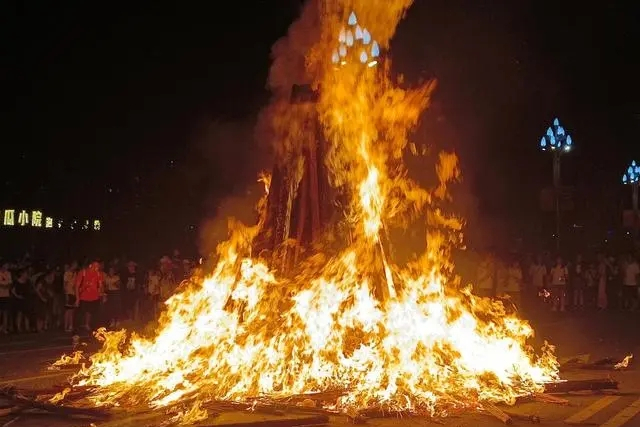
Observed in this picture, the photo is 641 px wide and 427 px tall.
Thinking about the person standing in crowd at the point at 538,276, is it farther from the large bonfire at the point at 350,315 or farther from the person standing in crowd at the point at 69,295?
the large bonfire at the point at 350,315

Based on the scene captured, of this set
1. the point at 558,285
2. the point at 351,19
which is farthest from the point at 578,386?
the point at 558,285

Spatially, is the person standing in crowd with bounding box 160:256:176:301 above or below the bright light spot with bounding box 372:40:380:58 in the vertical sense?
below

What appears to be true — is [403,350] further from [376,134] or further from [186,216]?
[186,216]

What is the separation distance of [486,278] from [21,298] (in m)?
9.66

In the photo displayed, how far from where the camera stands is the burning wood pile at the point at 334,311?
767 centimetres

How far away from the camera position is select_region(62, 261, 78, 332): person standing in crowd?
15.0 m

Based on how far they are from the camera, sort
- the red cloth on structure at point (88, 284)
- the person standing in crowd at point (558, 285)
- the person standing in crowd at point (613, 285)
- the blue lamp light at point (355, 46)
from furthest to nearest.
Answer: the person standing in crowd at point (613, 285) → the person standing in crowd at point (558, 285) → the red cloth on structure at point (88, 284) → the blue lamp light at point (355, 46)

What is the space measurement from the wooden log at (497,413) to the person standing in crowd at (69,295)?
9628 millimetres

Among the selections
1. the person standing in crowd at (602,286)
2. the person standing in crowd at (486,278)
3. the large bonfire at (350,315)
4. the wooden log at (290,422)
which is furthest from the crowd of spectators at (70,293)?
the person standing in crowd at (602,286)

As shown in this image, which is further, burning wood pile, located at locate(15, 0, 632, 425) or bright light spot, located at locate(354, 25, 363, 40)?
bright light spot, located at locate(354, 25, 363, 40)

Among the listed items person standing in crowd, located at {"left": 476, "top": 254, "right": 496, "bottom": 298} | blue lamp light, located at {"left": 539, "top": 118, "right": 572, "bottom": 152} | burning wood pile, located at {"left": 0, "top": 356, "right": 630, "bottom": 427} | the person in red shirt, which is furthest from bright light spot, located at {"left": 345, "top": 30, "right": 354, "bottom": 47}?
blue lamp light, located at {"left": 539, "top": 118, "right": 572, "bottom": 152}

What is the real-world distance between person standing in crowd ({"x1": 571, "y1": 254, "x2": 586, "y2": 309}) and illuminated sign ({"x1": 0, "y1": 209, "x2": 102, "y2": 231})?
1460 centimetres

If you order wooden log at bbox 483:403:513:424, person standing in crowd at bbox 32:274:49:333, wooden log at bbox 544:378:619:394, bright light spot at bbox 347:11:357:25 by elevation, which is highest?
bright light spot at bbox 347:11:357:25

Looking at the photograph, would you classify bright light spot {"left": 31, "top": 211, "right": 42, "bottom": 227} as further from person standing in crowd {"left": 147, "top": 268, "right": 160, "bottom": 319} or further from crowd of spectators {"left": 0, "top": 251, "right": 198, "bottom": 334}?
person standing in crowd {"left": 147, "top": 268, "right": 160, "bottom": 319}
